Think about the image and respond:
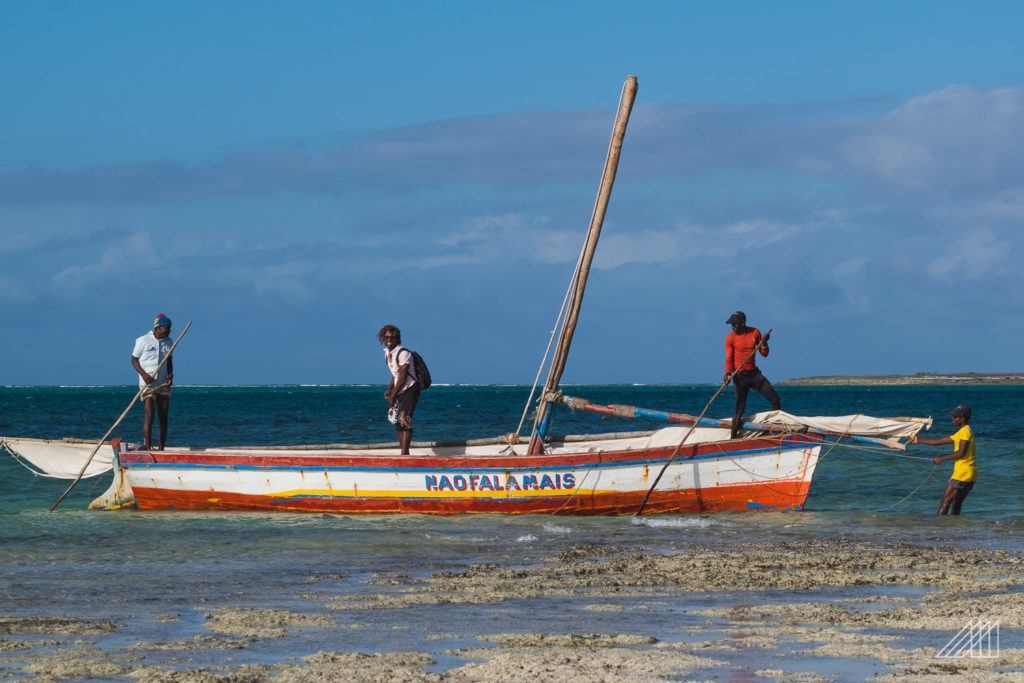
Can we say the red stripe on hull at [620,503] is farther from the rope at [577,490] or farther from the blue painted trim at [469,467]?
the blue painted trim at [469,467]

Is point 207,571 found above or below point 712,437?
below

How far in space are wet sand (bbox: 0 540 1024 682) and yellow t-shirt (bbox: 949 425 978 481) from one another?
4000mm

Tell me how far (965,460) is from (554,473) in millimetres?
5350

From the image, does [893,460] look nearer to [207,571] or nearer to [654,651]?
[207,571]

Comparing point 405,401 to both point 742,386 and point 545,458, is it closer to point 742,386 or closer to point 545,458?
point 545,458

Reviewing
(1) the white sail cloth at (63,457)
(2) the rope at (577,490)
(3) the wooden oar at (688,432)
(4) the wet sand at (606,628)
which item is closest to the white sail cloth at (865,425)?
(3) the wooden oar at (688,432)

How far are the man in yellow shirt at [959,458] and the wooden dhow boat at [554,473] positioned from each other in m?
0.46

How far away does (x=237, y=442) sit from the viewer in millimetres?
40344

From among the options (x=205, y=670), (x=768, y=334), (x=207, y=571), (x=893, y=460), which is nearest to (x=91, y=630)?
(x=205, y=670)

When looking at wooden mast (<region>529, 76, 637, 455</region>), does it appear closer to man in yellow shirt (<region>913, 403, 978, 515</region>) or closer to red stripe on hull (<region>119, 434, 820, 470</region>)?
red stripe on hull (<region>119, 434, 820, 470</region>)

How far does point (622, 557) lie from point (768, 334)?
444 cm

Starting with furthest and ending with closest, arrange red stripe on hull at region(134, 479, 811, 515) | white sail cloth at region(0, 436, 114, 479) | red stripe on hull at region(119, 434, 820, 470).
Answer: white sail cloth at region(0, 436, 114, 479)
red stripe on hull at region(134, 479, 811, 515)
red stripe on hull at region(119, 434, 820, 470)

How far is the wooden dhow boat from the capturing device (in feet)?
53.1

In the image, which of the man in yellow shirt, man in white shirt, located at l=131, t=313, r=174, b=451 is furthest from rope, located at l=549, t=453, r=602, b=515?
man in white shirt, located at l=131, t=313, r=174, b=451
